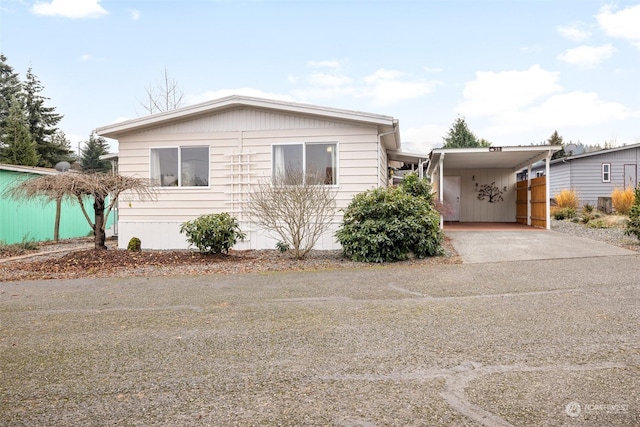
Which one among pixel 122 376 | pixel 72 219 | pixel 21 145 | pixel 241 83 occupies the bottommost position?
pixel 122 376

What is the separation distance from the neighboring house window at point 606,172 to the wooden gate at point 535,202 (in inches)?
428

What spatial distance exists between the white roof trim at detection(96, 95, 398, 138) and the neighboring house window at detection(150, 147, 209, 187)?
84 centimetres

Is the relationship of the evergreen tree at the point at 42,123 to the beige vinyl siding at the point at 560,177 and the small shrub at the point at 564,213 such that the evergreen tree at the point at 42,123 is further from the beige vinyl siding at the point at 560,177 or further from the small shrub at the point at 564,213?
the beige vinyl siding at the point at 560,177

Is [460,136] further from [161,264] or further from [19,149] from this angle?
[19,149]

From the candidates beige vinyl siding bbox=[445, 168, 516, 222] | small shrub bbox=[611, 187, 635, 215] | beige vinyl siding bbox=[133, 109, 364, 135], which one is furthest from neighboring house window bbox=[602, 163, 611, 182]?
beige vinyl siding bbox=[133, 109, 364, 135]

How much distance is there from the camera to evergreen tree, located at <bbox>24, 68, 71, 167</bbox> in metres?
34.7

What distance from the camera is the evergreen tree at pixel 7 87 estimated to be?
36531mm

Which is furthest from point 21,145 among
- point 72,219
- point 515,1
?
point 515,1

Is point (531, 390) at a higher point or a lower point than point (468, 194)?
lower

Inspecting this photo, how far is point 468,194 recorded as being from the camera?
67.1 feet

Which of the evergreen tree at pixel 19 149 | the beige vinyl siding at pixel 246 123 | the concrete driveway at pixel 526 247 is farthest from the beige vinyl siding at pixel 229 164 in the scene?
the evergreen tree at pixel 19 149

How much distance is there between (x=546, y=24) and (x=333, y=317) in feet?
40.1

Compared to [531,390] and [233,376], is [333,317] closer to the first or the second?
[233,376]

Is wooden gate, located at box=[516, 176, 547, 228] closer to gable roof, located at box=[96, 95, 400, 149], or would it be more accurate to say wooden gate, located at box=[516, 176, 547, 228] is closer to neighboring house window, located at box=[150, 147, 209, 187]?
gable roof, located at box=[96, 95, 400, 149]
